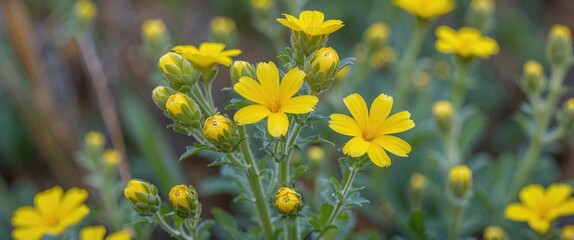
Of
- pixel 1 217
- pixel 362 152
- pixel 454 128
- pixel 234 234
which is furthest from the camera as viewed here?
pixel 1 217

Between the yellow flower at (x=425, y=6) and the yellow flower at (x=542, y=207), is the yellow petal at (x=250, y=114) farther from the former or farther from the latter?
the yellow flower at (x=425, y=6)

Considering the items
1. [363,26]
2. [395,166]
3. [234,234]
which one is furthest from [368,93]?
[234,234]

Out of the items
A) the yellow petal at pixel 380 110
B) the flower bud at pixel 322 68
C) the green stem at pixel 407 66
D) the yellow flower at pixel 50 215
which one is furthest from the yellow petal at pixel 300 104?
the green stem at pixel 407 66

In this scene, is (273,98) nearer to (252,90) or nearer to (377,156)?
(252,90)

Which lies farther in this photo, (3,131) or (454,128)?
(3,131)

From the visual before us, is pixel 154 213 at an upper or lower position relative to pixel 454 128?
lower

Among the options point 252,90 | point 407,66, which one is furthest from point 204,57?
point 407,66

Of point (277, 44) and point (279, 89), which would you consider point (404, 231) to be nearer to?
point (277, 44)
